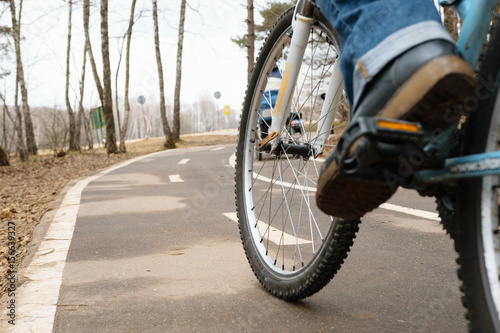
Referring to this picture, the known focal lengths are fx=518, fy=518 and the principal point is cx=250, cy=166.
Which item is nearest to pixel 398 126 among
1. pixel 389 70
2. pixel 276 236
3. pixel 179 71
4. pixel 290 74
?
pixel 389 70

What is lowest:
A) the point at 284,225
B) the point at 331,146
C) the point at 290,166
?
the point at 284,225

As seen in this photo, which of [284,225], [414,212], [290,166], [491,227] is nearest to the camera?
[491,227]

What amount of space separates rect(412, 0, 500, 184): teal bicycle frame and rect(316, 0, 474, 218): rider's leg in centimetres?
4

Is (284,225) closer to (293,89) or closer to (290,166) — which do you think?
(290,166)

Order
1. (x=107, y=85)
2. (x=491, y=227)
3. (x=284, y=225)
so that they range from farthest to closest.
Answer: (x=107, y=85), (x=284, y=225), (x=491, y=227)

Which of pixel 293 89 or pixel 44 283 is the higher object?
pixel 293 89

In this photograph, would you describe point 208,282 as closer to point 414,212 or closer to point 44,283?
point 44,283

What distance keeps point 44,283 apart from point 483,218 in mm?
2267

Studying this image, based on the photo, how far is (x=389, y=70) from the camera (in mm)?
1328

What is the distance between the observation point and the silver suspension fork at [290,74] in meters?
2.15

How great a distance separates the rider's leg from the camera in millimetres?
1224

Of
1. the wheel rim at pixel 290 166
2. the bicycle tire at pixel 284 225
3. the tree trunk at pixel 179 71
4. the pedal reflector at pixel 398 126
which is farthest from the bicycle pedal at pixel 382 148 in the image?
the tree trunk at pixel 179 71

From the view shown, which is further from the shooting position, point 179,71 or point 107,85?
point 179,71

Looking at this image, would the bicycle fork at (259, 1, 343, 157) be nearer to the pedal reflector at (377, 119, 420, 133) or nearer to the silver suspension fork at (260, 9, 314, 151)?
the silver suspension fork at (260, 9, 314, 151)
